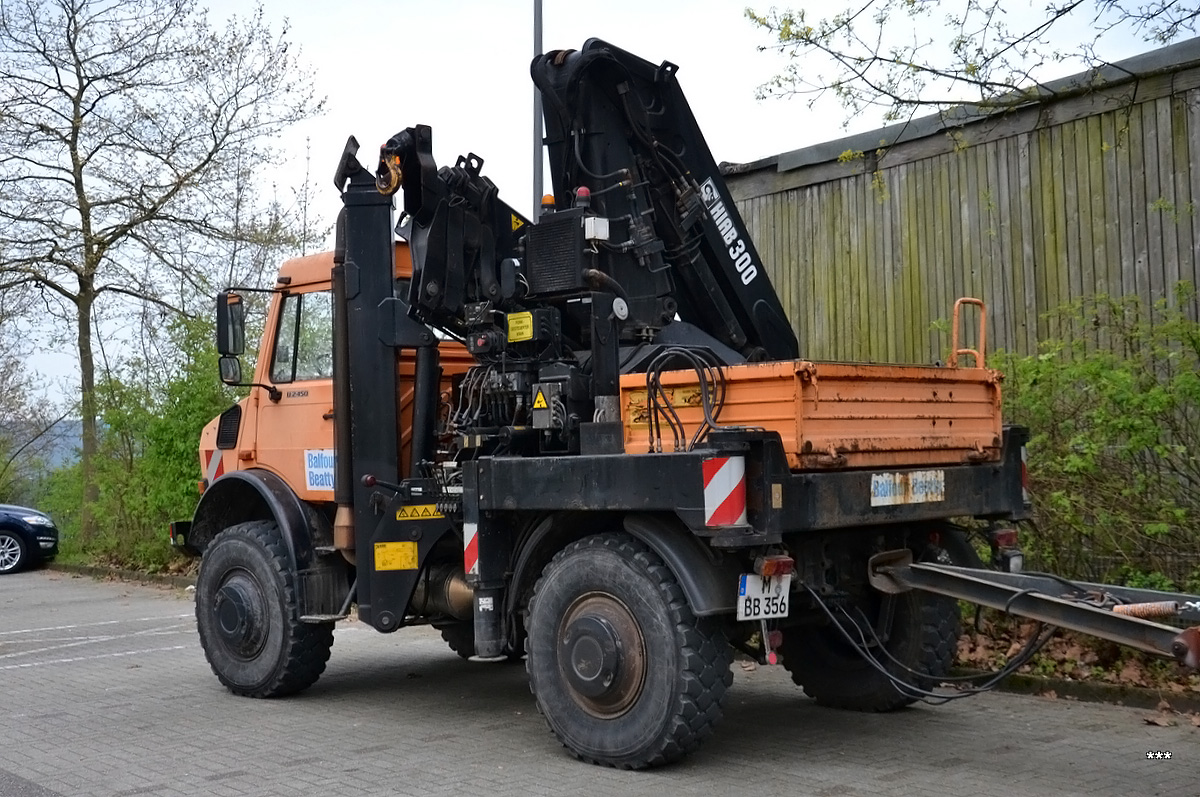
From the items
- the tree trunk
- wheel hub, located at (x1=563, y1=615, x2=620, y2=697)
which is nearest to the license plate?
wheel hub, located at (x1=563, y1=615, x2=620, y2=697)

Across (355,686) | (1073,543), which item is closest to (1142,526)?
(1073,543)

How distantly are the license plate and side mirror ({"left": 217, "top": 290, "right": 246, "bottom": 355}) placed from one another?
406 centimetres

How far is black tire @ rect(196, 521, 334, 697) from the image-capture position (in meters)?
8.40

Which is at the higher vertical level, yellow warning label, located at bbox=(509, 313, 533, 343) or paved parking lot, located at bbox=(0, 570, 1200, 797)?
yellow warning label, located at bbox=(509, 313, 533, 343)

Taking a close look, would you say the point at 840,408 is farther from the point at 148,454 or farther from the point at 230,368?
the point at 148,454

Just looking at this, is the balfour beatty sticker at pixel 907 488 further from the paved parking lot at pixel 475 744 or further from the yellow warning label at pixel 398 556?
the yellow warning label at pixel 398 556

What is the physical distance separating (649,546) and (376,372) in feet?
8.21

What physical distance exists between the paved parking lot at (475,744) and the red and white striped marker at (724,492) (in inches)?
48.5

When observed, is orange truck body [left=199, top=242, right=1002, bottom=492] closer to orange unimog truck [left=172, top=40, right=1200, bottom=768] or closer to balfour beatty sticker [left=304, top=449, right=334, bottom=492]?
orange unimog truck [left=172, top=40, right=1200, bottom=768]

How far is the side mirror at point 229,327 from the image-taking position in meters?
8.55

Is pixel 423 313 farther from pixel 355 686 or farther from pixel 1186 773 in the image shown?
pixel 1186 773

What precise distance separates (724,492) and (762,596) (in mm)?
567

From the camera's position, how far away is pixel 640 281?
771 centimetres

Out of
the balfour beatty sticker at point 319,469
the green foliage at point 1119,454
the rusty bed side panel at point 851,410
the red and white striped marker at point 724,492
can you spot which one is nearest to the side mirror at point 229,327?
the balfour beatty sticker at point 319,469
